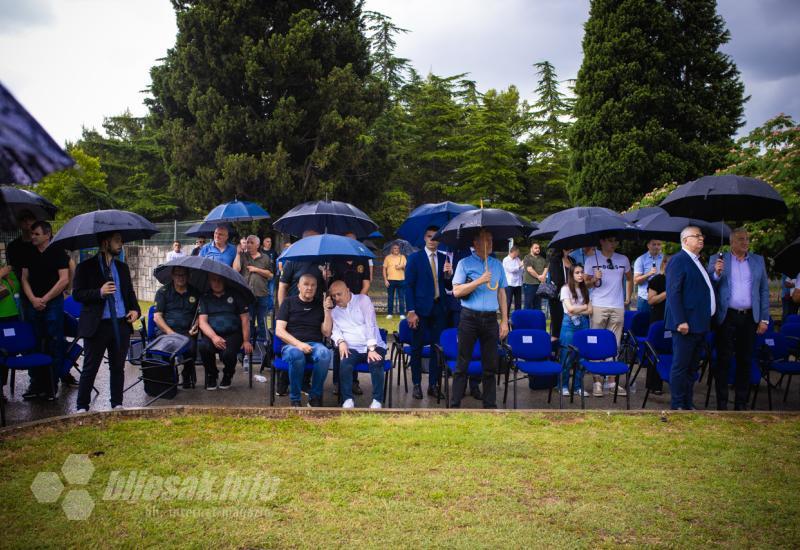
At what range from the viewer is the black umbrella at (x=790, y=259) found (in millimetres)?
8117

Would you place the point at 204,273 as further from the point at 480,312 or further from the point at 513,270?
the point at 513,270

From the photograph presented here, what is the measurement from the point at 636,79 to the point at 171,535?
23739 millimetres

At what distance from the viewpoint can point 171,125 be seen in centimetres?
2291

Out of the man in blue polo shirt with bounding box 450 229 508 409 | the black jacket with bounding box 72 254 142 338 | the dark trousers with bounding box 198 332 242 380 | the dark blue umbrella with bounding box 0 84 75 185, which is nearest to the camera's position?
the dark blue umbrella with bounding box 0 84 75 185

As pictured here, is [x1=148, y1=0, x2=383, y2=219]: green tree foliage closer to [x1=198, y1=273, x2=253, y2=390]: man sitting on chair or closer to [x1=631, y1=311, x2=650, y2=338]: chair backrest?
[x1=198, y1=273, x2=253, y2=390]: man sitting on chair

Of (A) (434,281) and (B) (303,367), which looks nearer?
(B) (303,367)

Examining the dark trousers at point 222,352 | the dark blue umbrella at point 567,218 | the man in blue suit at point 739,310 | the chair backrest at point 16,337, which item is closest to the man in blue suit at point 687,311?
the man in blue suit at point 739,310

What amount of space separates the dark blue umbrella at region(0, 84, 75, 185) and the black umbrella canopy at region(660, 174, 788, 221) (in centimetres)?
654

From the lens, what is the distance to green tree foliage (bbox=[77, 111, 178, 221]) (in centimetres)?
3369

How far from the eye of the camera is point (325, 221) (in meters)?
8.53

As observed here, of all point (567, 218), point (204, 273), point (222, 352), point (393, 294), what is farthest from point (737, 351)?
point (393, 294)

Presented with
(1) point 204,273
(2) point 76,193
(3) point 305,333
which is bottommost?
(3) point 305,333

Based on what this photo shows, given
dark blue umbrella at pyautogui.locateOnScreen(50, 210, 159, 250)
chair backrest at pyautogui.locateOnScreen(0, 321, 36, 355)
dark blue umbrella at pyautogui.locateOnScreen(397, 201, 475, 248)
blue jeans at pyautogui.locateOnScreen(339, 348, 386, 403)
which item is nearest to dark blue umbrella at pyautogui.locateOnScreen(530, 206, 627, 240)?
dark blue umbrella at pyautogui.locateOnScreen(397, 201, 475, 248)

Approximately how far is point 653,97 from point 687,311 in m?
18.3
